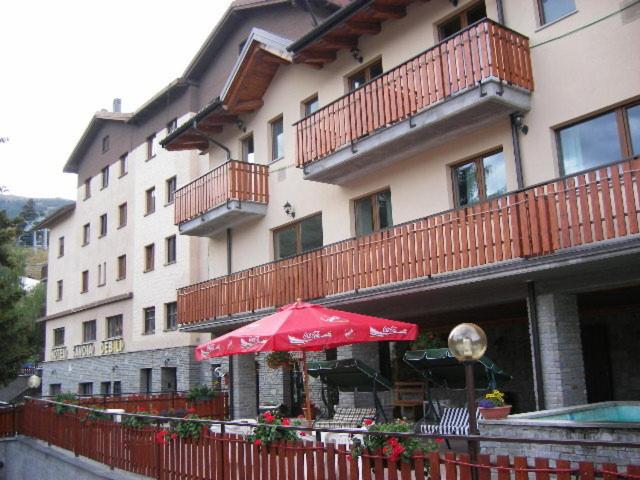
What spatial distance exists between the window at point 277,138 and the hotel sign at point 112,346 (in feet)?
47.2

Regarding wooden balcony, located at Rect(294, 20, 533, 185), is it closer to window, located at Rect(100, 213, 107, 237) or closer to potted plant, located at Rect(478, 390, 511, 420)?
potted plant, located at Rect(478, 390, 511, 420)

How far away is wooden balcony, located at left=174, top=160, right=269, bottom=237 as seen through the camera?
18.5m

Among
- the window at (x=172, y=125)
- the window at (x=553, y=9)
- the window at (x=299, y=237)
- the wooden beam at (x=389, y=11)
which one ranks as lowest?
the window at (x=299, y=237)

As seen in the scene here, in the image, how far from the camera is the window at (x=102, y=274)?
3219 centimetres

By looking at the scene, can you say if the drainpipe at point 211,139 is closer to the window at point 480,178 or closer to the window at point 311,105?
the window at point 311,105

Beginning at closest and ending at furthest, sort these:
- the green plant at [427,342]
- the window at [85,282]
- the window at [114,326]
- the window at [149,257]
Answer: the green plant at [427,342], the window at [149,257], the window at [114,326], the window at [85,282]

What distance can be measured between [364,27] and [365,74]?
1.22 metres

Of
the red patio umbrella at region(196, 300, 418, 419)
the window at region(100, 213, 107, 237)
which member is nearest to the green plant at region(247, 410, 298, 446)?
the red patio umbrella at region(196, 300, 418, 419)

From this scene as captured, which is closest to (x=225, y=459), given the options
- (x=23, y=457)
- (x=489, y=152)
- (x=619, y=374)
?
(x=489, y=152)

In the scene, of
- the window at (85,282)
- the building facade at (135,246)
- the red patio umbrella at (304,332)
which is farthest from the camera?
the window at (85,282)

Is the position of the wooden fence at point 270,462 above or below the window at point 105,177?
below

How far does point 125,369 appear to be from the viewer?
28.6 metres

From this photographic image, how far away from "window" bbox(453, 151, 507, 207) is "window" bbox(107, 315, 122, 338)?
21150 mm

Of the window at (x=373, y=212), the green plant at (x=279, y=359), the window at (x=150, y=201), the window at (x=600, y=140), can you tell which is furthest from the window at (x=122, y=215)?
the window at (x=600, y=140)
